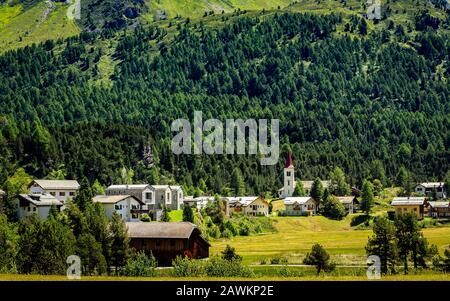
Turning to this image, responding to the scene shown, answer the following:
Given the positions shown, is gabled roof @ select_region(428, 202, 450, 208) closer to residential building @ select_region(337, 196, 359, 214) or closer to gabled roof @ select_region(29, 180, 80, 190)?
residential building @ select_region(337, 196, 359, 214)

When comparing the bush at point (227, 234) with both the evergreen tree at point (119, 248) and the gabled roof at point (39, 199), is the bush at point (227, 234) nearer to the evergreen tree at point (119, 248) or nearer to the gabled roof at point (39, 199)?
the gabled roof at point (39, 199)

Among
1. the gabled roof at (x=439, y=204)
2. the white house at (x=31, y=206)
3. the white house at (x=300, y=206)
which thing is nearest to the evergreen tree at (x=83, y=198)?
the white house at (x=31, y=206)

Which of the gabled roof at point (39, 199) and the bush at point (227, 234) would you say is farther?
the bush at point (227, 234)

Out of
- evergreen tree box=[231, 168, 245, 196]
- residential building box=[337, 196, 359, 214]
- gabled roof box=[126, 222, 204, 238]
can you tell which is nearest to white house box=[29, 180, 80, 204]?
gabled roof box=[126, 222, 204, 238]

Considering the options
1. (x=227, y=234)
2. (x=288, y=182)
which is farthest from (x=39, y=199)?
(x=288, y=182)

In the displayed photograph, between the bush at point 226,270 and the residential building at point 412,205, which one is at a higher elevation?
Result: the bush at point 226,270

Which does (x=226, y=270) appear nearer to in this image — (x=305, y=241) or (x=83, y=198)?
(x=83, y=198)
